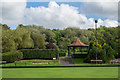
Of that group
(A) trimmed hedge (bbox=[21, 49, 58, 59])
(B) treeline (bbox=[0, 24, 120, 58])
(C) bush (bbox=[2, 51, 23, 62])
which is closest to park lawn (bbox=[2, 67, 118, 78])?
(C) bush (bbox=[2, 51, 23, 62])

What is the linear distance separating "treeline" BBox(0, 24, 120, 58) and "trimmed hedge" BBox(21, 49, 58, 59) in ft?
4.21

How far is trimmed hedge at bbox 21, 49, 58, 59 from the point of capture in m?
31.8

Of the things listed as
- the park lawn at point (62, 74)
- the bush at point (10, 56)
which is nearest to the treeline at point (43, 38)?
the bush at point (10, 56)

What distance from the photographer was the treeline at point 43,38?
95.7 feet

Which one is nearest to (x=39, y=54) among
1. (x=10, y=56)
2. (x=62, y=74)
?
(x=10, y=56)

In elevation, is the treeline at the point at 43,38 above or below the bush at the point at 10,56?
above

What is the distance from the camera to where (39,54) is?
32094 mm

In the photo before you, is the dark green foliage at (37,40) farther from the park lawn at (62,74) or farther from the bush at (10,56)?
the park lawn at (62,74)

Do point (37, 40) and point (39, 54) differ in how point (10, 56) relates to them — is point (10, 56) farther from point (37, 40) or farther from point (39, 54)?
point (37, 40)

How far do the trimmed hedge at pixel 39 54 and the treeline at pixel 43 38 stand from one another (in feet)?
4.21

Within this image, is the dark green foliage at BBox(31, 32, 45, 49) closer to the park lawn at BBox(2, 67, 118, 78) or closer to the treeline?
the treeline

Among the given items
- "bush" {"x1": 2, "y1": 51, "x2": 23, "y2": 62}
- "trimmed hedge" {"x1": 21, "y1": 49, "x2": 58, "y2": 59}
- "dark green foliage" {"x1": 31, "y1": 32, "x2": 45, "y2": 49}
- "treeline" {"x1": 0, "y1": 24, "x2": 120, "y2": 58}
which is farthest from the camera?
"dark green foliage" {"x1": 31, "y1": 32, "x2": 45, "y2": 49}

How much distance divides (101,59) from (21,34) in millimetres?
12990

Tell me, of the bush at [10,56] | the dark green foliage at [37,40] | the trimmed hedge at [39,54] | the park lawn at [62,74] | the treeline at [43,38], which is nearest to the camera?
the park lawn at [62,74]
